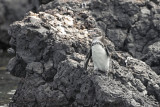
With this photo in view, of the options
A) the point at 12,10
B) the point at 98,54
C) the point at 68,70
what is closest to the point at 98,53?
the point at 98,54

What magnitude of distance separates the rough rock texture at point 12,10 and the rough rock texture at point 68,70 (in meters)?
12.6

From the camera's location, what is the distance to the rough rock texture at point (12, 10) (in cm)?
2388

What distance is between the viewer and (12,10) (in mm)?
24516

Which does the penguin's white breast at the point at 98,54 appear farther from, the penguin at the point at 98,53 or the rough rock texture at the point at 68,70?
the rough rock texture at the point at 68,70

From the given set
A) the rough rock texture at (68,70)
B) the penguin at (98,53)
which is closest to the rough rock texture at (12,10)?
the rough rock texture at (68,70)

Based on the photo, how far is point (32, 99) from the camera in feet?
31.8

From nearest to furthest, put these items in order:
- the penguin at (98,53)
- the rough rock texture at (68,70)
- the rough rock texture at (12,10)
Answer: the rough rock texture at (68,70), the penguin at (98,53), the rough rock texture at (12,10)

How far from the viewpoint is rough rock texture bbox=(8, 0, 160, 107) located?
8.81m

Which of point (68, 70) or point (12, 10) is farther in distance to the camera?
point (12, 10)

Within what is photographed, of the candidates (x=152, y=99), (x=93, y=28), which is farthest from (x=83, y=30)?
(x=152, y=99)

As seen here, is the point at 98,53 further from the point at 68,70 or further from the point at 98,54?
the point at 68,70

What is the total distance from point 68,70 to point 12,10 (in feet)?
51.8

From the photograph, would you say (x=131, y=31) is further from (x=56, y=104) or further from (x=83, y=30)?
(x=56, y=104)

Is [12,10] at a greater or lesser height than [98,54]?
greater
